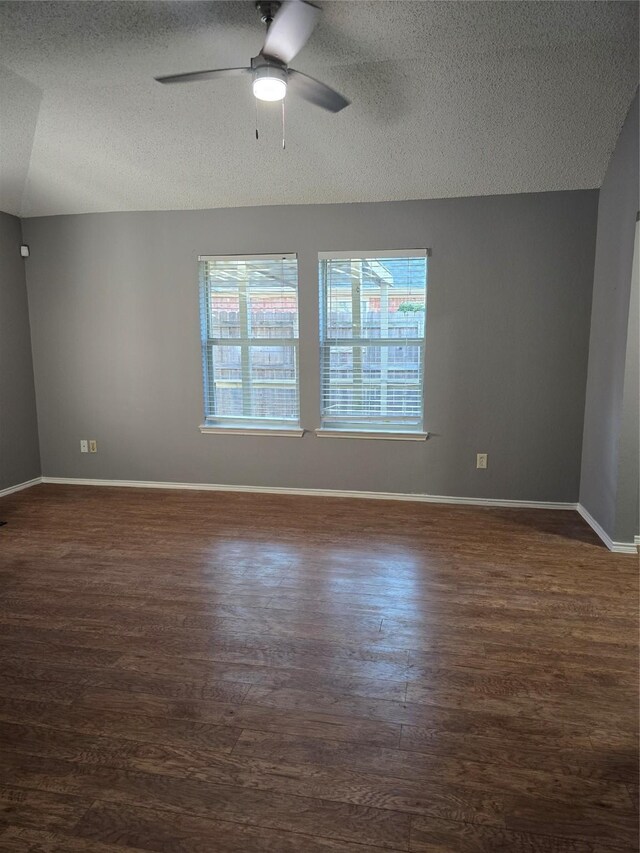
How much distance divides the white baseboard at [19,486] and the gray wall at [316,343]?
160 millimetres

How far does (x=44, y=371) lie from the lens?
4.88m

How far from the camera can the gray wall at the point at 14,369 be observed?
454cm

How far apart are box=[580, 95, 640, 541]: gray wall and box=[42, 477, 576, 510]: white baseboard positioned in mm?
487

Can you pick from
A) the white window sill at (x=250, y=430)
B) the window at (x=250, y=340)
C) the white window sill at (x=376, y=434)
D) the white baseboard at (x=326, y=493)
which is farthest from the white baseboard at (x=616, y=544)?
the window at (x=250, y=340)

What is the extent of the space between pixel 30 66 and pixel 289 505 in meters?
3.32

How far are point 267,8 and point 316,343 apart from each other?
2371mm

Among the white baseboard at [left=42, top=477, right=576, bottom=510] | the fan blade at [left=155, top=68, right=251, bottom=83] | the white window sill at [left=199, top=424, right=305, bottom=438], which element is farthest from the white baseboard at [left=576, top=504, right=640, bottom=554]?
the fan blade at [left=155, top=68, right=251, bottom=83]

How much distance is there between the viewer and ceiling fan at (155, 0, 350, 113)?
6.48 ft

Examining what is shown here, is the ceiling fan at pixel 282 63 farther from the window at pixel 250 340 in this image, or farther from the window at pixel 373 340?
the window at pixel 250 340

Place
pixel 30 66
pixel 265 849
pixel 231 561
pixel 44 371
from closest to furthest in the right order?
pixel 265 849
pixel 30 66
pixel 231 561
pixel 44 371

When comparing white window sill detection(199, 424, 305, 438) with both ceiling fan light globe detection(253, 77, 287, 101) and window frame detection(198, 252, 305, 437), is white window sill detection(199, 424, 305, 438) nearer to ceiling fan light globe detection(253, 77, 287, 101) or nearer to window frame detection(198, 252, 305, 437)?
window frame detection(198, 252, 305, 437)

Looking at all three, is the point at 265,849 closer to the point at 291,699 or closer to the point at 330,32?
the point at 291,699

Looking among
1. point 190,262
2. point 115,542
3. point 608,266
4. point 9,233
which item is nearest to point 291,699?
point 115,542

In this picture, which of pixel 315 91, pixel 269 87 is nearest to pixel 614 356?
pixel 315 91
